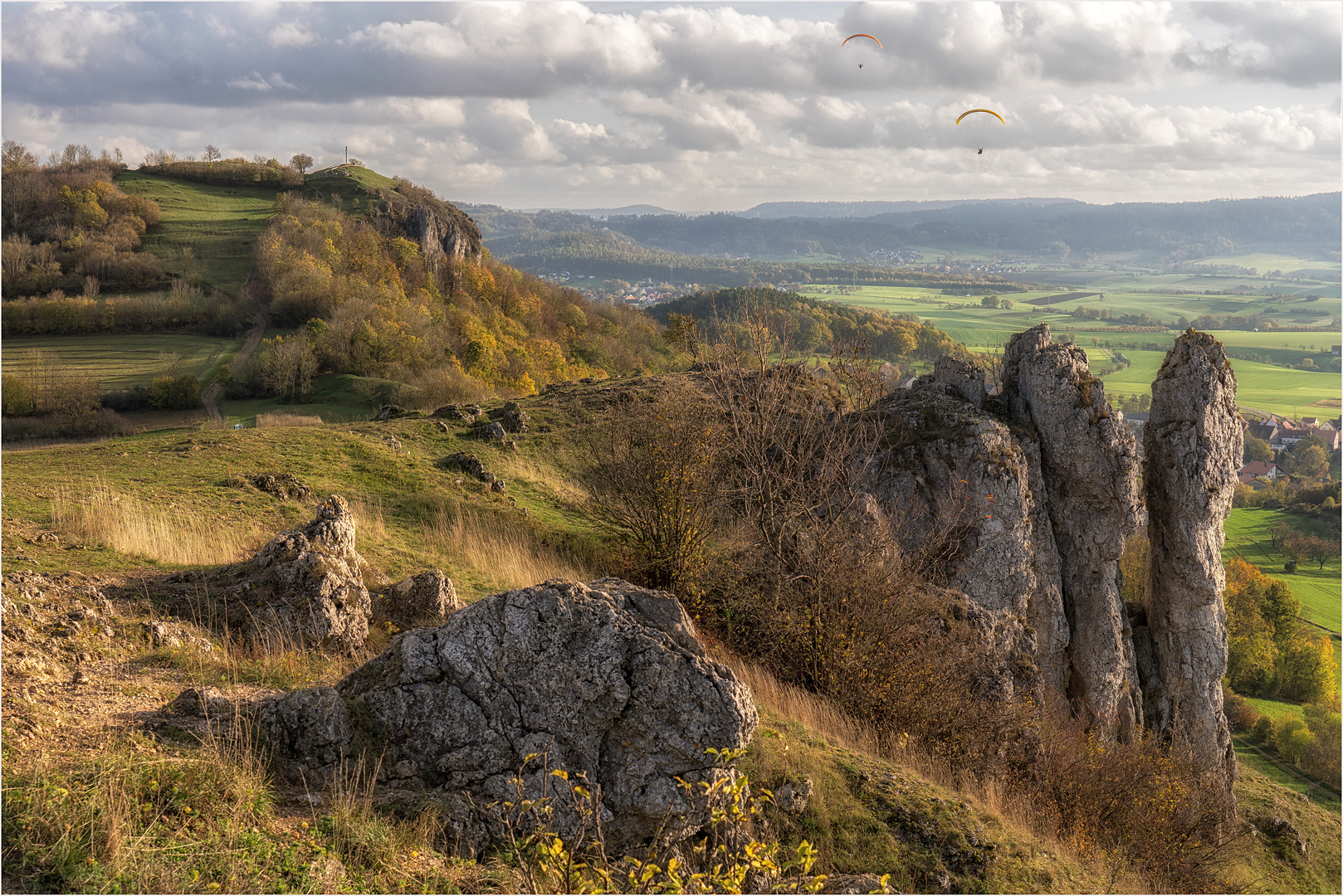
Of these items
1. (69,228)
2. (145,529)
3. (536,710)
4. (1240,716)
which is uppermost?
(69,228)

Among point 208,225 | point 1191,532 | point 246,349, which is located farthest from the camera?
point 208,225

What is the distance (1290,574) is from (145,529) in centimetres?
8871

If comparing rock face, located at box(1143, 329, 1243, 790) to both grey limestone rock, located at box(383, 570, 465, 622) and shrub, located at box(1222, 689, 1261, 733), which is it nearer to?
grey limestone rock, located at box(383, 570, 465, 622)

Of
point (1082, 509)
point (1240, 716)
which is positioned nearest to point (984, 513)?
point (1082, 509)

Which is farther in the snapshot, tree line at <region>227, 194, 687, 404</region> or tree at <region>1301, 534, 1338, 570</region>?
tree at <region>1301, 534, 1338, 570</region>

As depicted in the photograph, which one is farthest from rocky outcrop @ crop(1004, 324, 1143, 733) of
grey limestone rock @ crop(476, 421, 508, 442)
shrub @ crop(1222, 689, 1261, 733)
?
shrub @ crop(1222, 689, 1261, 733)

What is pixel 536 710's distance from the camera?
231 inches

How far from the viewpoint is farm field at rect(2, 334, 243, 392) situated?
45.8 meters

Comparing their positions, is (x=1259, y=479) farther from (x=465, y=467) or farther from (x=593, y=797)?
(x=593, y=797)

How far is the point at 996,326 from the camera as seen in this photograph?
105250mm

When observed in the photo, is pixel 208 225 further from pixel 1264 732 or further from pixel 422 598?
pixel 1264 732

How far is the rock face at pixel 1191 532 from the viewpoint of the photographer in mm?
15766

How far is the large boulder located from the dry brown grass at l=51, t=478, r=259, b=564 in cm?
178

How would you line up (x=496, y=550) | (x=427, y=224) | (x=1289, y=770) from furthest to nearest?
(x=427, y=224)
(x=1289, y=770)
(x=496, y=550)
